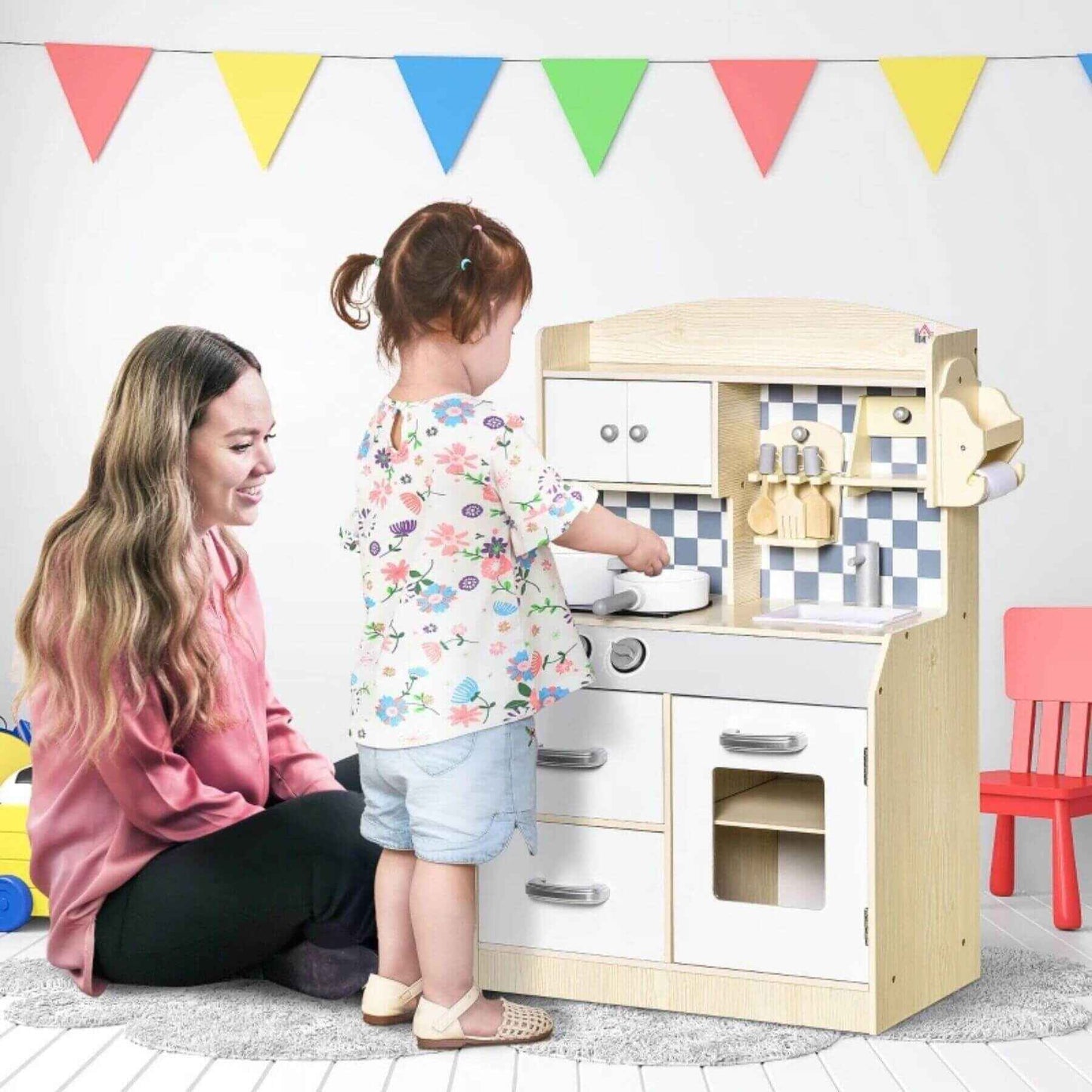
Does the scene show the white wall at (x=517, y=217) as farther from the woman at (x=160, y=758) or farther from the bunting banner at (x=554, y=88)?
the woman at (x=160, y=758)

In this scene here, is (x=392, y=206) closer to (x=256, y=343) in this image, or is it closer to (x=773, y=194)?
(x=256, y=343)

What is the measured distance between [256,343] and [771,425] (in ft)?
4.49

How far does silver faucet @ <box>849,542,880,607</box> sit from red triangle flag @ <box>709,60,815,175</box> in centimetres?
105

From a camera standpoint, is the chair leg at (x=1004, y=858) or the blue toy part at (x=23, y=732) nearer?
the chair leg at (x=1004, y=858)

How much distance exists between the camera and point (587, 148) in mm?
3807

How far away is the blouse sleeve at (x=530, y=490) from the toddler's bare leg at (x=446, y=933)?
504mm

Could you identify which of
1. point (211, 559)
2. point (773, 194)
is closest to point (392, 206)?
point (773, 194)

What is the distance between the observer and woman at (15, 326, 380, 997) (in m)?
2.88

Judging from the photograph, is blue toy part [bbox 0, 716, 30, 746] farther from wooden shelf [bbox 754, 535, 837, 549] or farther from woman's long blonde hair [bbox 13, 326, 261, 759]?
wooden shelf [bbox 754, 535, 837, 549]

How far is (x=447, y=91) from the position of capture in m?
3.84

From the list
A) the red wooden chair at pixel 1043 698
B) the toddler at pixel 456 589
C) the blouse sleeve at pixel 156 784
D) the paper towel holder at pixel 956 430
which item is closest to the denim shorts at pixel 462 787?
the toddler at pixel 456 589

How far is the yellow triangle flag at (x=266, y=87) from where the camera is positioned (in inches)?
153

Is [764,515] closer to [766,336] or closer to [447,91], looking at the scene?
[766,336]

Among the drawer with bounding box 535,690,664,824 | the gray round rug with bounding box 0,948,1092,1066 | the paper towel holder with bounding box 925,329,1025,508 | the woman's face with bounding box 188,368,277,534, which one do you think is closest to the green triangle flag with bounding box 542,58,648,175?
the woman's face with bounding box 188,368,277,534
